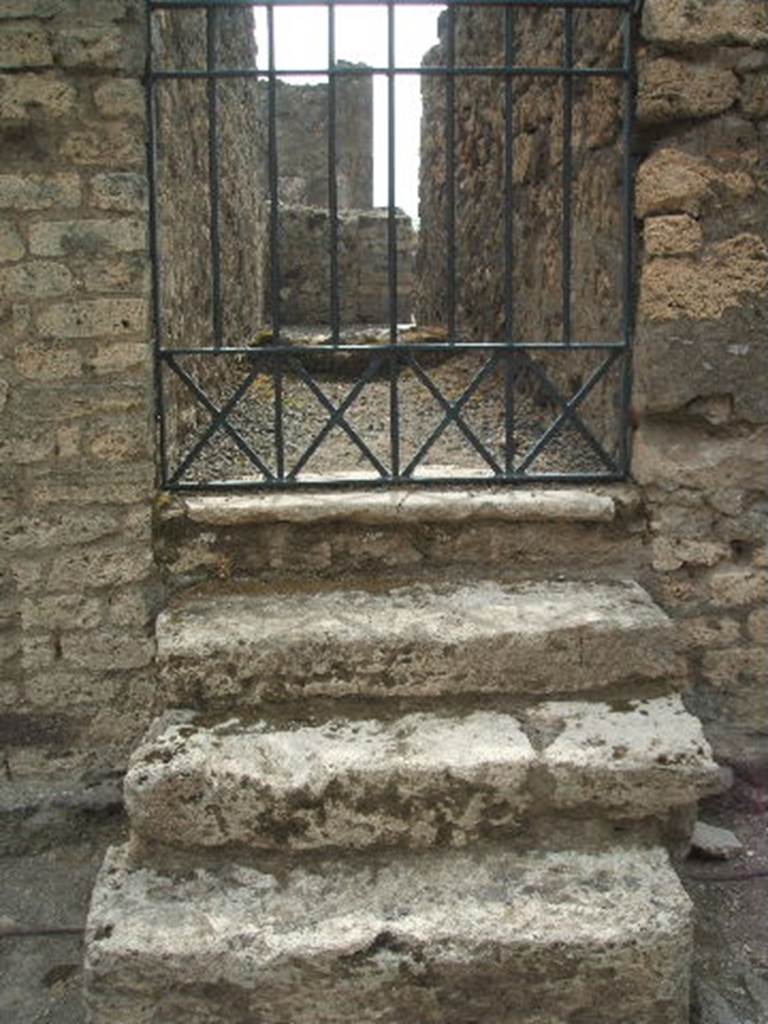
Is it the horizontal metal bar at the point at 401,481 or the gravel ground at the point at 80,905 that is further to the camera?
the horizontal metal bar at the point at 401,481

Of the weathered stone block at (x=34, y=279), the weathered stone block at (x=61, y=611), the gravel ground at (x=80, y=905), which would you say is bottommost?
the gravel ground at (x=80, y=905)

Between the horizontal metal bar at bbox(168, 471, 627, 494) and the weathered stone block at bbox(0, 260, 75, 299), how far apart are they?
0.71m

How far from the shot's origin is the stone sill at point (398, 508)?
3.23 m

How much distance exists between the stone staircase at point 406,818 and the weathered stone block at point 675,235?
1100mm

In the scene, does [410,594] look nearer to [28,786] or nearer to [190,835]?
[190,835]

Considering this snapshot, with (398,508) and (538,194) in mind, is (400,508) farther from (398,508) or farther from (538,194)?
(538,194)

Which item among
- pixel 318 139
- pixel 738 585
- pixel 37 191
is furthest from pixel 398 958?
pixel 318 139

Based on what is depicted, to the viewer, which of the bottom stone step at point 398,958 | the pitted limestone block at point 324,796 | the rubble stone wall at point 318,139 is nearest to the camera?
the bottom stone step at point 398,958

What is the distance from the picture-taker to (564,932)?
90.8 inches

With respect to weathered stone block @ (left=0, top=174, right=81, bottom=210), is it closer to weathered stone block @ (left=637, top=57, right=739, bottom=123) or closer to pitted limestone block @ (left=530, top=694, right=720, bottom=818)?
weathered stone block @ (left=637, top=57, right=739, bottom=123)

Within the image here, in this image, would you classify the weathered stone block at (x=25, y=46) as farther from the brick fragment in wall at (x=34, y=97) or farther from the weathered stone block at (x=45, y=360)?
the weathered stone block at (x=45, y=360)

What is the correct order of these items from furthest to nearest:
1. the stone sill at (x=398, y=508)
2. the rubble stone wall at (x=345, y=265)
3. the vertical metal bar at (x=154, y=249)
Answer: the rubble stone wall at (x=345, y=265)
the stone sill at (x=398, y=508)
the vertical metal bar at (x=154, y=249)

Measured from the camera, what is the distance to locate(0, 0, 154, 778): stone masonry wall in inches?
120

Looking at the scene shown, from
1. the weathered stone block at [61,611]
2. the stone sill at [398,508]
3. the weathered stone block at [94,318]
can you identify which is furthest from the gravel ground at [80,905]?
the weathered stone block at [94,318]
